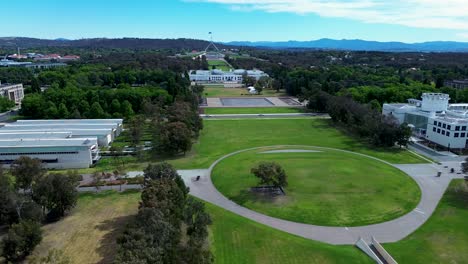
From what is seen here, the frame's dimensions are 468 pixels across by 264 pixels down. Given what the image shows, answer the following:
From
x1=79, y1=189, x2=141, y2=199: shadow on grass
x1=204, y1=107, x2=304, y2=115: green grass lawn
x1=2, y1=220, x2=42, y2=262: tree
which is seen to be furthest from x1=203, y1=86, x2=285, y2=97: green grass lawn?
x1=2, y1=220, x2=42, y2=262: tree

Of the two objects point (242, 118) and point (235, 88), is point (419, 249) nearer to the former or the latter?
point (242, 118)

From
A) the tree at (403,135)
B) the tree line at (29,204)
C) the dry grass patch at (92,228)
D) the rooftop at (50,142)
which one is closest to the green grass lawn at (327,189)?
the tree at (403,135)

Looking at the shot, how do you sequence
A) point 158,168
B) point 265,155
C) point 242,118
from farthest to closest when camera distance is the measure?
point 242,118, point 265,155, point 158,168

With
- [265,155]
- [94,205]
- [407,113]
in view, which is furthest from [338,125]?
[94,205]

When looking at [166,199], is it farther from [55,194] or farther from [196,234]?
[55,194]

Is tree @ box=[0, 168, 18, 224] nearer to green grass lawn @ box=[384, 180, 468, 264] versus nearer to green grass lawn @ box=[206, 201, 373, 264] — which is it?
green grass lawn @ box=[206, 201, 373, 264]

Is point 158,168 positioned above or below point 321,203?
above
